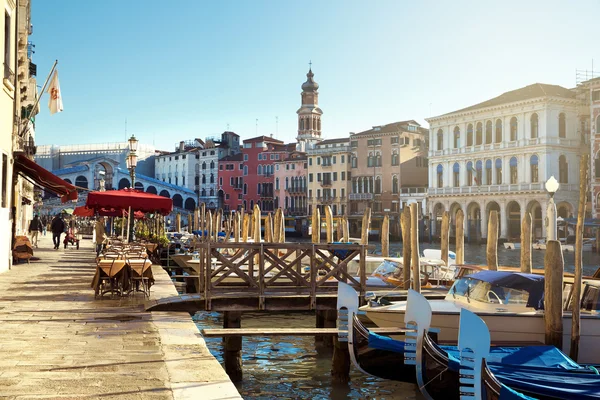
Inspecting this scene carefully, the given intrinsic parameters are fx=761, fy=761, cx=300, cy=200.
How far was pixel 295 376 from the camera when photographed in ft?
34.7

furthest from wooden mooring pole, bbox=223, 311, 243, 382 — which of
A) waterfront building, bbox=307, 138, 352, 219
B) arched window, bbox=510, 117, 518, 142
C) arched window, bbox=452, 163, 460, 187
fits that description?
waterfront building, bbox=307, 138, 352, 219

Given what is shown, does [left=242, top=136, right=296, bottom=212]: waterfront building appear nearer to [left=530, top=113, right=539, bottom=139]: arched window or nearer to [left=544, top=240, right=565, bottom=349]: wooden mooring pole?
[left=530, top=113, right=539, bottom=139]: arched window

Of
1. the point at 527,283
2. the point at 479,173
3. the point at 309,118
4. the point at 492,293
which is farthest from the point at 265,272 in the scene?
the point at 309,118

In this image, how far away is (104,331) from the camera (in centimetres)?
832

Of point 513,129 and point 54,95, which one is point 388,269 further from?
point 513,129

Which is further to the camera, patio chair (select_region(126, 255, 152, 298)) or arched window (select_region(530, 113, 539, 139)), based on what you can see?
arched window (select_region(530, 113, 539, 139))

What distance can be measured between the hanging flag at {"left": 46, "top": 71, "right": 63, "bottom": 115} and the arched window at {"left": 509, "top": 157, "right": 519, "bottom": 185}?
1586 inches

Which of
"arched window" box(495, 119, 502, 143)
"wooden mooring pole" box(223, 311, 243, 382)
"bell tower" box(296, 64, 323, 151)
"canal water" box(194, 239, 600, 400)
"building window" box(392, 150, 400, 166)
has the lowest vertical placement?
"canal water" box(194, 239, 600, 400)

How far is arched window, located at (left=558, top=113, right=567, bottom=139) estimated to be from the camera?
5194 centimetres

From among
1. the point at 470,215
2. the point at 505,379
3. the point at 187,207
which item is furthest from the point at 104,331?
the point at 187,207

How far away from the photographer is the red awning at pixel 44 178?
1650 centimetres

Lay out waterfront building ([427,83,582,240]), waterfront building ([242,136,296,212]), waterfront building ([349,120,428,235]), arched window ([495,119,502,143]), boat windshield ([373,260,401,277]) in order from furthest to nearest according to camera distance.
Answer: waterfront building ([242,136,296,212]), waterfront building ([349,120,428,235]), arched window ([495,119,502,143]), waterfront building ([427,83,582,240]), boat windshield ([373,260,401,277])

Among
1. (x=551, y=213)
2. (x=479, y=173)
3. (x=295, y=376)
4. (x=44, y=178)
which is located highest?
(x=479, y=173)

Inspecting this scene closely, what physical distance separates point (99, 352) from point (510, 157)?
50.1m
